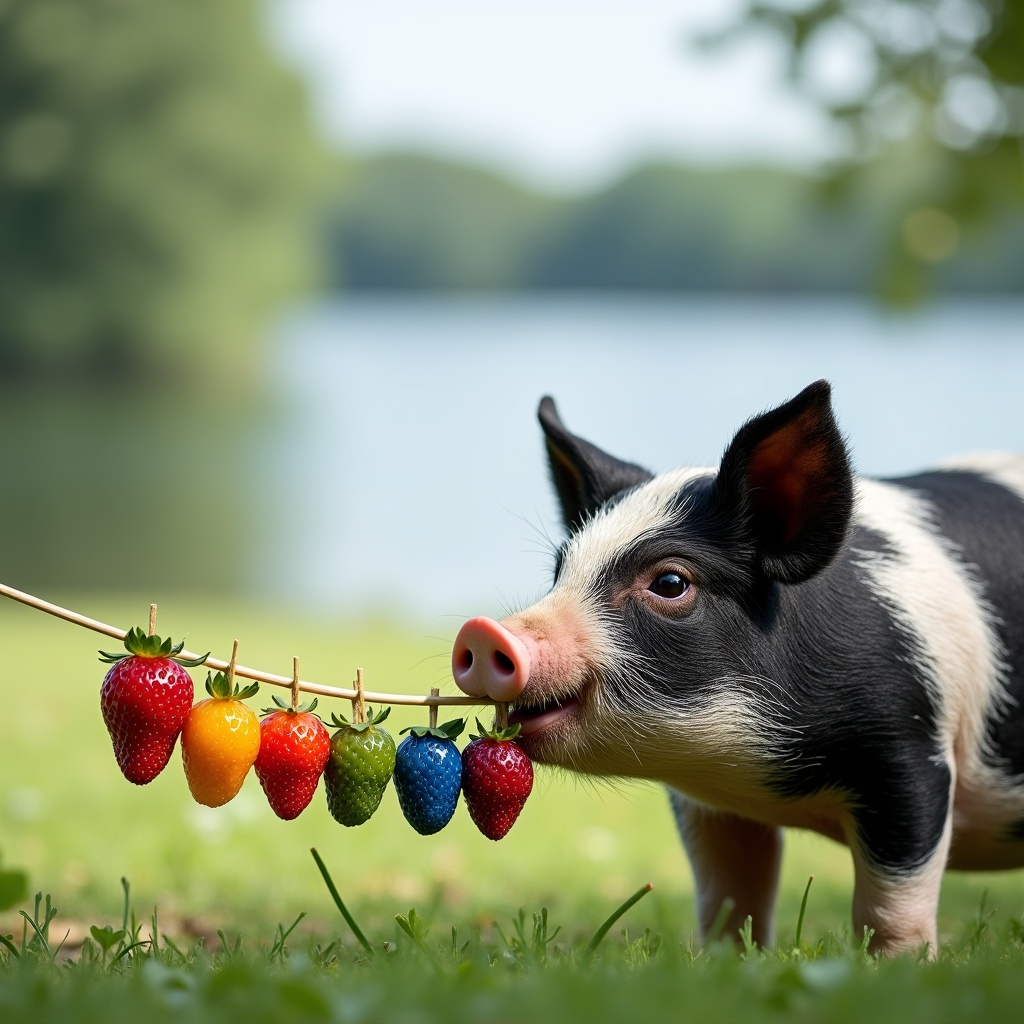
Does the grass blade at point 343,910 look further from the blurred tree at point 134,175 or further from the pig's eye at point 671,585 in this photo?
the blurred tree at point 134,175

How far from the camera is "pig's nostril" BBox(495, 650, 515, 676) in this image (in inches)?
106

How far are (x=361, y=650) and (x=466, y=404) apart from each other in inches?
986

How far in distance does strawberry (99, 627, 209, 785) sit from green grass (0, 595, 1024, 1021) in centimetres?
37

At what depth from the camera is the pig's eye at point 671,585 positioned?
2971mm

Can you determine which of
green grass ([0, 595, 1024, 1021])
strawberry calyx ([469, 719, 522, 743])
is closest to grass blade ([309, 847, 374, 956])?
green grass ([0, 595, 1024, 1021])

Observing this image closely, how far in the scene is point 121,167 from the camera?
31.6m

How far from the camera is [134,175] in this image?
3191 centimetres

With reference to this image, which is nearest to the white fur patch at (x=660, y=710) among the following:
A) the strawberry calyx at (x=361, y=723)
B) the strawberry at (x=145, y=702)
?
the strawberry calyx at (x=361, y=723)

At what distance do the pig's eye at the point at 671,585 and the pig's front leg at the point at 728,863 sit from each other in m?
0.76

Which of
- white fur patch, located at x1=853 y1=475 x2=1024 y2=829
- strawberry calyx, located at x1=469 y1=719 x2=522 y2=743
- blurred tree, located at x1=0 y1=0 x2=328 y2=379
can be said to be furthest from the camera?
blurred tree, located at x1=0 y1=0 x2=328 y2=379

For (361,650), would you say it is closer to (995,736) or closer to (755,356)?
(995,736)

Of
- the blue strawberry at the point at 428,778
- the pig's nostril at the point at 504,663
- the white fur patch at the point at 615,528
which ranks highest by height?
the white fur patch at the point at 615,528

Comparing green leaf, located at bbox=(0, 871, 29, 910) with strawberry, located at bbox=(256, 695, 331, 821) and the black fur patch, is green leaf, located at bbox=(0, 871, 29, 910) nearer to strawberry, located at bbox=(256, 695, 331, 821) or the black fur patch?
strawberry, located at bbox=(256, 695, 331, 821)

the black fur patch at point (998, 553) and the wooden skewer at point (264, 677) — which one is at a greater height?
the black fur patch at point (998, 553)
